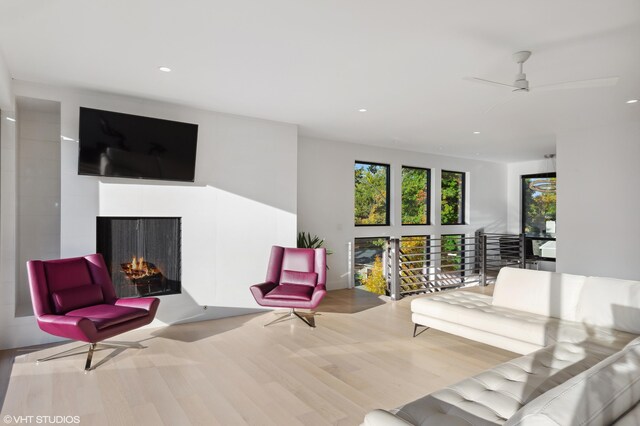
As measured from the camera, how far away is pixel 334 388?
9.97 feet

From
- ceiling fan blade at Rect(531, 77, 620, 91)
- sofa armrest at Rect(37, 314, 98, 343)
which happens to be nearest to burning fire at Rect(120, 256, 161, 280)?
sofa armrest at Rect(37, 314, 98, 343)

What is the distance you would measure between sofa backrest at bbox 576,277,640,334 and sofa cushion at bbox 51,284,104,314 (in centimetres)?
476

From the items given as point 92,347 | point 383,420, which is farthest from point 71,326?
point 383,420

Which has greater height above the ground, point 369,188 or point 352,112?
point 352,112

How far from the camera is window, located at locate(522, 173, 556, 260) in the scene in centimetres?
893

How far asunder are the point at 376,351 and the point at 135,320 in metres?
2.48

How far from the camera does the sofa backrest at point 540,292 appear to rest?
3.49 meters

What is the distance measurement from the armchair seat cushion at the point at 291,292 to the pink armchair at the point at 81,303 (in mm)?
1404

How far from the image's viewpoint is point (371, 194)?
7914 mm

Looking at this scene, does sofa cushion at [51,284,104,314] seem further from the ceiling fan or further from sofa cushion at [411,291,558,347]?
the ceiling fan

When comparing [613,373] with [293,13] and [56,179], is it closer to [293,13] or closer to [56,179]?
[293,13]

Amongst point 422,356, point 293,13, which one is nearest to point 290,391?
point 422,356

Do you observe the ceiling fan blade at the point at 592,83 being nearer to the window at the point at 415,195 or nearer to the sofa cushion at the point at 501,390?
the sofa cushion at the point at 501,390

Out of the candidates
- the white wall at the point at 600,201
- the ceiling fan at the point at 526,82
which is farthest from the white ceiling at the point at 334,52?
the white wall at the point at 600,201
